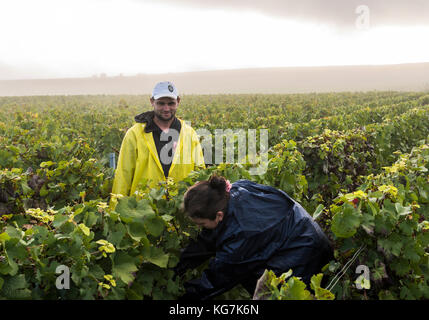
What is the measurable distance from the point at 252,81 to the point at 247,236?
97421mm

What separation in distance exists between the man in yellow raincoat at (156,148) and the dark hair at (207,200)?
1292 mm

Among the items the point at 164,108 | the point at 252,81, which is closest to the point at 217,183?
the point at 164,108

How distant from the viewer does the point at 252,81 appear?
318 ft

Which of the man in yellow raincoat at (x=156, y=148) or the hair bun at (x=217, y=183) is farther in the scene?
the man in yellow raincoat at (x=156, y=148)

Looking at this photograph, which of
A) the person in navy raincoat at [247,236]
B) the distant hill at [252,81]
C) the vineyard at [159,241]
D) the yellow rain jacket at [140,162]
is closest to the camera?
the vineyard at [159,241]

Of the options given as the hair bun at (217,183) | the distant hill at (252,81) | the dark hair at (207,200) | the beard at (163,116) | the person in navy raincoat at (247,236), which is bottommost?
the person in navy raincoat at (247,236)

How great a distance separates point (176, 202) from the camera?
2.90 meters

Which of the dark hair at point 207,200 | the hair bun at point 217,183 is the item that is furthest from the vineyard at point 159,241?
the hair bun at point 217,183

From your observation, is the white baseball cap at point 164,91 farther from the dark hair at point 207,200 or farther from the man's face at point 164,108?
the dark hair at point 207,200

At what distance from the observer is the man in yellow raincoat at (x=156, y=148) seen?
3.81 m

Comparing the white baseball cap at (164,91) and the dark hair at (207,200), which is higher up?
the white baseball cap at (164,91)

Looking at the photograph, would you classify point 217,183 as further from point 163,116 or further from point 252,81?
point 252,81

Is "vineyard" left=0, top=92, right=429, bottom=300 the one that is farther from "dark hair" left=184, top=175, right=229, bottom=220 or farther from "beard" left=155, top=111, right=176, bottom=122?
"beard" left=155, top=111, right=176, bottom=122
